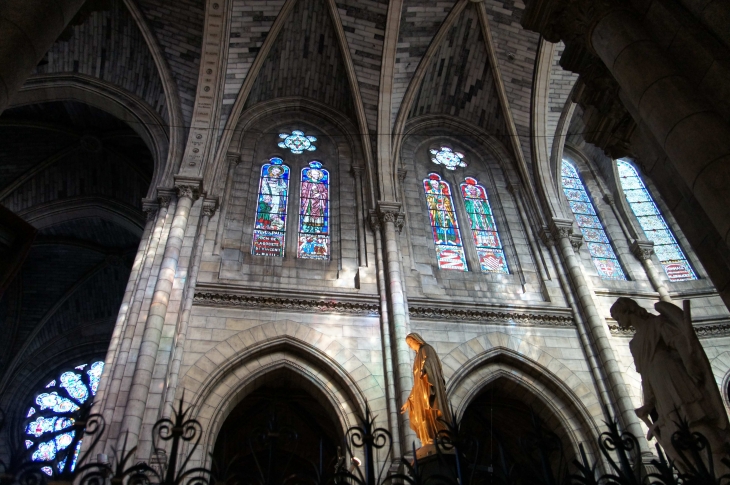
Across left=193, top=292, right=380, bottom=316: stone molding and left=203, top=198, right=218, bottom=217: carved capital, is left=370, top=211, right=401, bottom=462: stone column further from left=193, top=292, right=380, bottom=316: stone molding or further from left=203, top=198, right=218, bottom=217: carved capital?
left=203, top=198, right=218, bottom=217: carved capital

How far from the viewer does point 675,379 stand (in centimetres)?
530

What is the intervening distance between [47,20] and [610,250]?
12.9 metres

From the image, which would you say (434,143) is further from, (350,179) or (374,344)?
(374,344)

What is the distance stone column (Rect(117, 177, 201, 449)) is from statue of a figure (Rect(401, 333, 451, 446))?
3.71 m

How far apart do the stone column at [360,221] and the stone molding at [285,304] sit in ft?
3.81

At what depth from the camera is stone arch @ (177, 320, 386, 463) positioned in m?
9.30

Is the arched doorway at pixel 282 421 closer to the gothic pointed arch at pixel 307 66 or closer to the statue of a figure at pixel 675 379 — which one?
the gothic pointed arch at pixel 307 66

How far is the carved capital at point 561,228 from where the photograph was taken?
43.0ft

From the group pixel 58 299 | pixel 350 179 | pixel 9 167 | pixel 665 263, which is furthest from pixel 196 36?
pixel 665 263

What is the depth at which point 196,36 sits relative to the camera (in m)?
13.7

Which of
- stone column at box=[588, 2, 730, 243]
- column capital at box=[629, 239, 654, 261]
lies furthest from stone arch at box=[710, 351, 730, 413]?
stone column at box=[588, 2, 730, 243]

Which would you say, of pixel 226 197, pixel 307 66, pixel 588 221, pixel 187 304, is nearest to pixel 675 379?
pixel 187 304

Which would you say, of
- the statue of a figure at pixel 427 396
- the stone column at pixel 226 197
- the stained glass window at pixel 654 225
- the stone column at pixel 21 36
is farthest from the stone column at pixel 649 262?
the stone column at pixel 21 36

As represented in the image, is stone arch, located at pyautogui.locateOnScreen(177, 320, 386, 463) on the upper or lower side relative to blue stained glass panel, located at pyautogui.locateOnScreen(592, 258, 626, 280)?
lower
